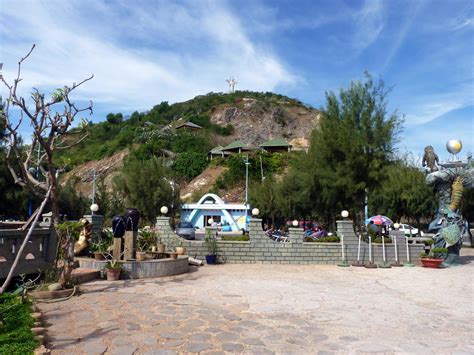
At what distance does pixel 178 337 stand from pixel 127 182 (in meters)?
24.8

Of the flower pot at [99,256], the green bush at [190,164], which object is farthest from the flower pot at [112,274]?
the green bush at [190,164]

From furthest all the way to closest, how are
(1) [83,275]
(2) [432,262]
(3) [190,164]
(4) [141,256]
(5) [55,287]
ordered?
1. (3) [190,164]
2. (2) [432,262]
3. (4) [141,256]
4. (1) [83,275]
5. (5) [55,287]

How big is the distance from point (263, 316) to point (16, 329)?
359 centimetres

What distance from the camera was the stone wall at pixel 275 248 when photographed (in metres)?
14.0

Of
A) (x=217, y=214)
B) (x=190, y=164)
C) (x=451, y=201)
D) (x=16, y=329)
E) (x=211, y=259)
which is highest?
(x=190, y=164)

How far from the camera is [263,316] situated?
6.40 m

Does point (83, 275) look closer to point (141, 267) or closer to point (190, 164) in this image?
point (141, 267)

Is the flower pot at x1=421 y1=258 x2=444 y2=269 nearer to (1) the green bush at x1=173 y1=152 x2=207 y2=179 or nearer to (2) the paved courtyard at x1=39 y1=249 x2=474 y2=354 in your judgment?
(2) the paved courtyard at x1=39 y1=249 x2=474 y2=354

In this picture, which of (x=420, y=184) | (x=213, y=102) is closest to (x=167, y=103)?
(x=213, y=102)

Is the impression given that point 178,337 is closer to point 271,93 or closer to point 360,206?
point 360,206

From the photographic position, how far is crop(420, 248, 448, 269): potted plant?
13.5 metres

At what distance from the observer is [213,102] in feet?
310

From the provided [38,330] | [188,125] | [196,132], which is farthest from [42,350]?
[188,125]

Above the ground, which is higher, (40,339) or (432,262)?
(40,339)
